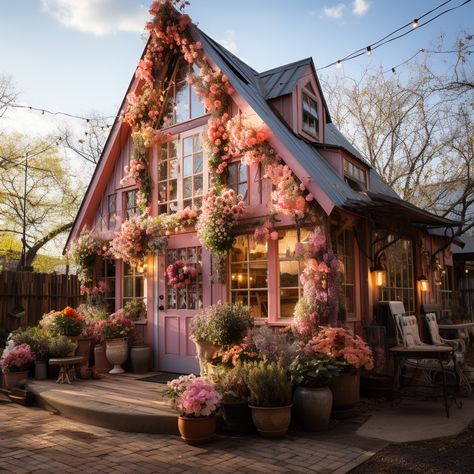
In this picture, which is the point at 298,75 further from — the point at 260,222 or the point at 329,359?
the point at 329,359

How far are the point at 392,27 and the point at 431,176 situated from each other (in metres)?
11.0

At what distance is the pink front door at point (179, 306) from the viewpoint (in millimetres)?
9406

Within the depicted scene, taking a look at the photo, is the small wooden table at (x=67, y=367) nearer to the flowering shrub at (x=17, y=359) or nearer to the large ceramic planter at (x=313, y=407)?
the flowering shrub at (x=17, y=359)

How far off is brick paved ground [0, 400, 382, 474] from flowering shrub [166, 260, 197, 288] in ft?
11.9

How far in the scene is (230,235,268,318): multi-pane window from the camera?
860cm

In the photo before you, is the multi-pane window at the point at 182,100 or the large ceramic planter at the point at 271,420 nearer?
the large ceramic planter at the point at 271,420

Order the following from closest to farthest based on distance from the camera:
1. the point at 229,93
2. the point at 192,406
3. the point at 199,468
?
the point at 199,468 → the point at 192,406 → the point at 229,93

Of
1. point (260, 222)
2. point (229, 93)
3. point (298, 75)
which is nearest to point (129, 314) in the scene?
point (260, 222)

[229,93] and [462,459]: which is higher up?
[229,93]

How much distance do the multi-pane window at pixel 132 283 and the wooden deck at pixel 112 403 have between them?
2387mm

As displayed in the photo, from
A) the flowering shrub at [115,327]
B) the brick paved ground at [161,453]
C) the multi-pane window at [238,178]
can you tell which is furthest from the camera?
the flowering shrub at [115,327]

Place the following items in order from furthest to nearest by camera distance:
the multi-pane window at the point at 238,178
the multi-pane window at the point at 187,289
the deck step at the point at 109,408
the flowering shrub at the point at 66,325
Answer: the multi-pane window at the point at 187,289, the flowering shrub at the point at 66,325, the multi-pane window at the point at 238,178, the deck step at the point at 109,408


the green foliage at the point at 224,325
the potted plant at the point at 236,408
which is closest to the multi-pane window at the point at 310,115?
the green foliage at the point at 224,325

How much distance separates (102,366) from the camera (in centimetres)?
989
